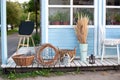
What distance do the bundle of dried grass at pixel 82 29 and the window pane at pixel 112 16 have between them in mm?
751

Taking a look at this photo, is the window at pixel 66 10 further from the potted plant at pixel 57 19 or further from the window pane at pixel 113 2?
the window pane at pixel 113 2

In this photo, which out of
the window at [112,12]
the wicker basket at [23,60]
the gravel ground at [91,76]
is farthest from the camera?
the window at [112,12]

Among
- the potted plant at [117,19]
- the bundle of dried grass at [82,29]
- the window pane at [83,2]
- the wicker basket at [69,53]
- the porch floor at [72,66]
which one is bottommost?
the porch floor at [72,66]

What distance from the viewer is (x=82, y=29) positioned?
689 centimetres

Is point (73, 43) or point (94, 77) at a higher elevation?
point (73, 43)

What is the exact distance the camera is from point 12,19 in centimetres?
3083

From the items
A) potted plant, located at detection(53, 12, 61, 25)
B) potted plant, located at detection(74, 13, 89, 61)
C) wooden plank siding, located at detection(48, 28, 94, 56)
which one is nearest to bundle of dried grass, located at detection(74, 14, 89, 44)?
potted plant, located at detection(74, 13, 89, 61)

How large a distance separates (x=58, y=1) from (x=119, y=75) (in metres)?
2.39

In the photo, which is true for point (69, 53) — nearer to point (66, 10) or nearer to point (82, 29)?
point (82, 29)

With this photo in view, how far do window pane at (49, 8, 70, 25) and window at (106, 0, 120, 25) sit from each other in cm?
104

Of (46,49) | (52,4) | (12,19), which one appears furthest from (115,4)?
(12,19)

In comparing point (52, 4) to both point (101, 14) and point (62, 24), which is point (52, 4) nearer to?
point (62, 24)

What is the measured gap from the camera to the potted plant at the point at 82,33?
22.6ft

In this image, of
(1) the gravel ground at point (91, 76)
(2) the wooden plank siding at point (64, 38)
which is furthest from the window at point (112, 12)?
(1) the gravel ground at point (91, 76)
